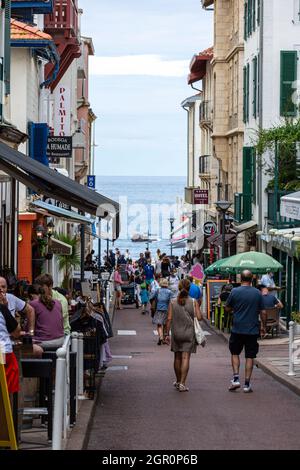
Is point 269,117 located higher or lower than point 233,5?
lower

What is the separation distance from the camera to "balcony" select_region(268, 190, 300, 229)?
3734 centimetres

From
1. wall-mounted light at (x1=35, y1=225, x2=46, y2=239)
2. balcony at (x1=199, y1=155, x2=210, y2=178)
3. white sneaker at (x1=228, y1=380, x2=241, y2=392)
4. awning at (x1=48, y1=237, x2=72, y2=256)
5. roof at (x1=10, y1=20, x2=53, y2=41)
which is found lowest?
white sneaker at (x1=228, y1=380, x2=241, y2=392)

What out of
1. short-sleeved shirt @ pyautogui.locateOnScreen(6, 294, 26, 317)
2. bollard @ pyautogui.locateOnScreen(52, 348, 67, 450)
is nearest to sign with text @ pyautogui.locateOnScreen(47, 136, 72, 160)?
short-sleeved shirt @ pyautogui.locateOnScreen(6, 294, 26, 317)

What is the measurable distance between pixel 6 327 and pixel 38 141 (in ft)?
84.2

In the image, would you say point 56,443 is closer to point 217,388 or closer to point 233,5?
point 217,388

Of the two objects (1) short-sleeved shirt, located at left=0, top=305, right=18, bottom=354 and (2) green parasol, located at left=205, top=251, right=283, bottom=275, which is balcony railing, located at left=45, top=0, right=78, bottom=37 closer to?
(2) green parasol, located at left=205, top=251, right=283, bottom=275

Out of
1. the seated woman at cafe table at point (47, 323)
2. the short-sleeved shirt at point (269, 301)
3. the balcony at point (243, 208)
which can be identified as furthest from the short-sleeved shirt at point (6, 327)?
the balcony at point (243, 208)

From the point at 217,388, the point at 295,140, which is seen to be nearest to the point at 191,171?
the point at 295,140

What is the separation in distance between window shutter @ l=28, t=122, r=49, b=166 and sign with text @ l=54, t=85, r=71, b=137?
453 inches

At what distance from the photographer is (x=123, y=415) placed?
17.2m

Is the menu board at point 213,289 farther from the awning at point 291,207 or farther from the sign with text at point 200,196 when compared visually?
the sign with text at point 200,196

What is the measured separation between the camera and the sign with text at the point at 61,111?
1984 inches

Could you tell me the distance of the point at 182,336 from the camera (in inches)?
792

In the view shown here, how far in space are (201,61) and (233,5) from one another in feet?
47.1
